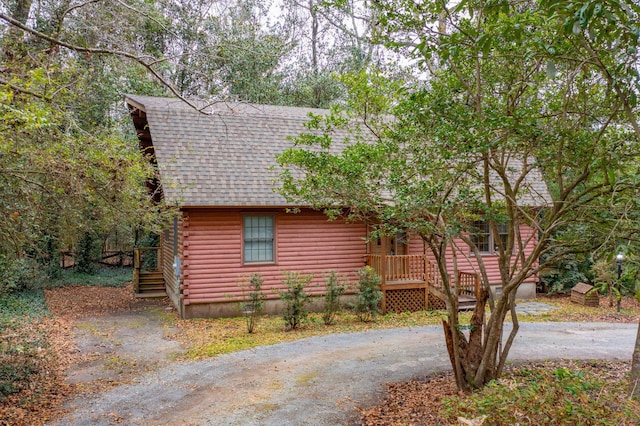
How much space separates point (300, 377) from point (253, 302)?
3869mm

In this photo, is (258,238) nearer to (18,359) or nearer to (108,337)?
(108,337)

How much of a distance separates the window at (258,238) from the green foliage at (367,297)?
2.66 metres

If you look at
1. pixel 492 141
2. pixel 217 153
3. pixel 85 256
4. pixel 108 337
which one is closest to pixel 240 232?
pixel 217 153

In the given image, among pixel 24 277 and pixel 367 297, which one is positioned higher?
pixel 24 277

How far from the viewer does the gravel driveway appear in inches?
220

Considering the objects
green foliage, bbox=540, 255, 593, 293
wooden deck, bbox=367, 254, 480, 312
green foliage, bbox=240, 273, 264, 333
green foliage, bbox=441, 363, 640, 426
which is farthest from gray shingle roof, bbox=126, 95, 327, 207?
green foliage, bbox=540, 255, 593, 293

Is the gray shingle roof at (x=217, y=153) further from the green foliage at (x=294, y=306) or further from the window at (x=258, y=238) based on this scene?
the green foliage at (x=294, y=306)

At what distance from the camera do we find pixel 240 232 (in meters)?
11.9

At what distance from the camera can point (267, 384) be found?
672 cm

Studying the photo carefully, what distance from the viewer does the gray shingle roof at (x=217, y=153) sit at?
1135 centimetres

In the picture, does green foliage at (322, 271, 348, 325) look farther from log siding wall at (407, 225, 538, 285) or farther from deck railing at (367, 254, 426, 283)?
log siding wall at (407, 225, 538, 285)

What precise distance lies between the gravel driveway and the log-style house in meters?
2.81

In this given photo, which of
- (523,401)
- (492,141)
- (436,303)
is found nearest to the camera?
(523,401)

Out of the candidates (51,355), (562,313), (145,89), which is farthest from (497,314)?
(145,89)
